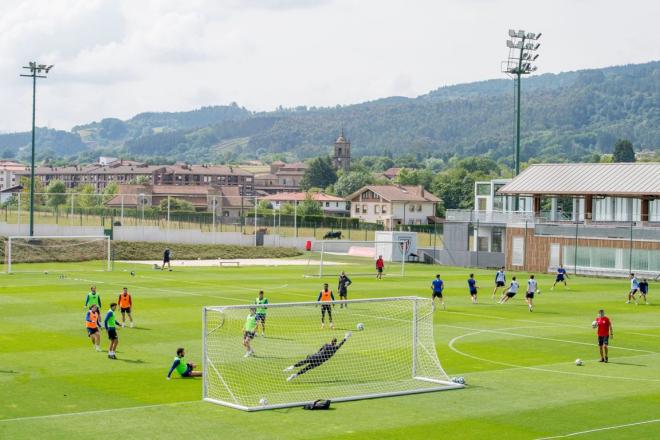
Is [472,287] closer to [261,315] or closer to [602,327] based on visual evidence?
[602,327]

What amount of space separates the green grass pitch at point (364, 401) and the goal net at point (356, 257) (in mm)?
21083

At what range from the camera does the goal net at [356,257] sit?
75188 mm

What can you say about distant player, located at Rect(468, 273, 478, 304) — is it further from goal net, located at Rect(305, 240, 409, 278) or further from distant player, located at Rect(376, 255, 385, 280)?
goal net, located at Rect(305, 240, 409, 278)

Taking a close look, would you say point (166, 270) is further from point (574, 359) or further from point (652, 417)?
point (652, 417)

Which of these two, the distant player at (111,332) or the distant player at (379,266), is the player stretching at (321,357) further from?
the distant player at (379,266)

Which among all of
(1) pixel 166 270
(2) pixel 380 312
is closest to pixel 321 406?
(2) pixel 380 312

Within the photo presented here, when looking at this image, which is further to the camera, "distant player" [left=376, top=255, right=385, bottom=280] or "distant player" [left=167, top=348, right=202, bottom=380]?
"distant player" [left=376, top=255, right=385, bottom=280]

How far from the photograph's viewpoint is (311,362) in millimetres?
30281

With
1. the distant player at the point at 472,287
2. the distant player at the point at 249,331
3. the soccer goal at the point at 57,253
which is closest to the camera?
the distant player at the point at 249,331

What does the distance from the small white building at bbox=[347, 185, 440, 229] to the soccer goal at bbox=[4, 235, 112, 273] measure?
93.2m

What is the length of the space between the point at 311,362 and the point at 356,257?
2603 inches

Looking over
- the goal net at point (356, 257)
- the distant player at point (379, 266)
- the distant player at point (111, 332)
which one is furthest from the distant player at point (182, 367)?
the goal net at point (356, 257)

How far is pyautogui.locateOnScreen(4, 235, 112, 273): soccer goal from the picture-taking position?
7556 centimetres

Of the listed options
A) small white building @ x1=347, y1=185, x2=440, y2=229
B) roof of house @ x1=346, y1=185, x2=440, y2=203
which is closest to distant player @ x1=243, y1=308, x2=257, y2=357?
A: small white building @ x1=347, y1=185, x2=440, y2=229
